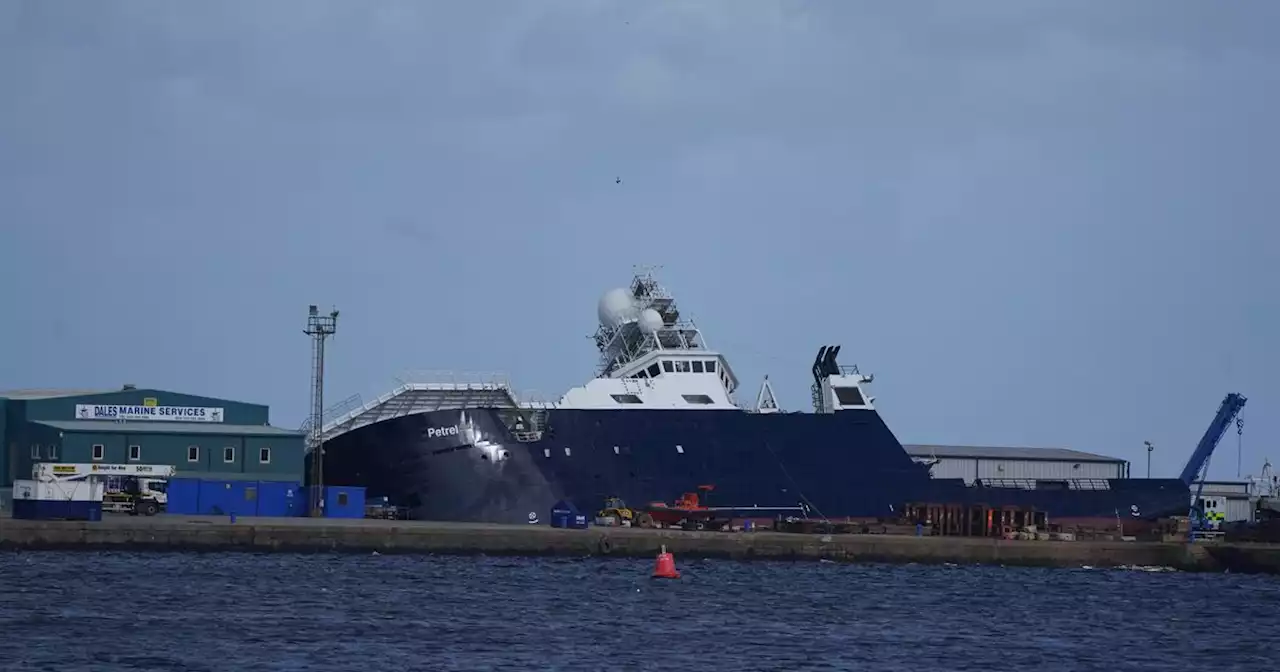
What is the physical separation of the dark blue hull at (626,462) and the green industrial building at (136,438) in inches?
95.5

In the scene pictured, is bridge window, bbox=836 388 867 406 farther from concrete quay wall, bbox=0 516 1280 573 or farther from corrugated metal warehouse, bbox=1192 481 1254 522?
corrugated metal warehouse, bbox=1192 481 1254 522

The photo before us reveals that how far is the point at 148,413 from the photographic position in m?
66.4

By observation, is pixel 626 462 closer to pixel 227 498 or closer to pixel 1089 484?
pixel 227 498

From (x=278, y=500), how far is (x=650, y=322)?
1281cm

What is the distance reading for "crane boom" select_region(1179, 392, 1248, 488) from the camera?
7419 centimetres

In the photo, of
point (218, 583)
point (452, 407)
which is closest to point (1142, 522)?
point (452, 407)

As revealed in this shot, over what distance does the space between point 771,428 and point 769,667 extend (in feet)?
91.2

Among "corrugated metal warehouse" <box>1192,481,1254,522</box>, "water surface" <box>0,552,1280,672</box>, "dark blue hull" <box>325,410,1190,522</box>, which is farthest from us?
"corrugated metal warehouse" <box>1192,481,1254,522</box>

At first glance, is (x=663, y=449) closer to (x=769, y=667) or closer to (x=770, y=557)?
(x=770, y=557)

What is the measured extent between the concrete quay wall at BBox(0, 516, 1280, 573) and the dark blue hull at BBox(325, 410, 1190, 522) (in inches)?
68.1

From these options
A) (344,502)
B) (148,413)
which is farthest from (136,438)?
(344,502)

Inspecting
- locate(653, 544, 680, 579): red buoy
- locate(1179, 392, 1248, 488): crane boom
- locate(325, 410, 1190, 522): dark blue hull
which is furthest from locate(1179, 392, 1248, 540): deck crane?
locate(653, 544, 680, 579): red buoy

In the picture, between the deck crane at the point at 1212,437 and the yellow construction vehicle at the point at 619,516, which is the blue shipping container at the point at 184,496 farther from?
the deck crane at the point at 1212,437

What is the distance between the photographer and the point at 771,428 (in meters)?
61.2
